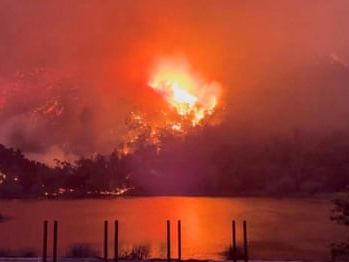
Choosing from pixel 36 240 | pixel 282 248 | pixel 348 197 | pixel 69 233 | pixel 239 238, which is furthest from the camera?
pixel 69 233

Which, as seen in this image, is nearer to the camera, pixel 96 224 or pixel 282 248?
pixel 282 248

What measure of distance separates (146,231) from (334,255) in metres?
71.1

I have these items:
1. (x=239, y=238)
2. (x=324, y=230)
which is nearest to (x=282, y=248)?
(x=239, y=238)

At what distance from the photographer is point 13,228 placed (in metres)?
86.1

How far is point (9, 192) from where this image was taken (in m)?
184

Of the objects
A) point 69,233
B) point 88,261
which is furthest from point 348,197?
point 69,233

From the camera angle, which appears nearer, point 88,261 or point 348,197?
point 88,261

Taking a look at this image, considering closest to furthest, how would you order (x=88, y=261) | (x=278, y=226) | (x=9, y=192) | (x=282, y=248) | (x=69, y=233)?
(x=88, y=261), (x=282, y=248), (x=69, y=233), (x=278, y=226), (x=9, y=192)

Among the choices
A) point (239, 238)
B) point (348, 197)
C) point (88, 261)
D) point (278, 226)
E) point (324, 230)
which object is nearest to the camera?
point (88, 261)

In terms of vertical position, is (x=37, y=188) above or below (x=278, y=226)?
above

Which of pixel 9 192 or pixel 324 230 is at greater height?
pixel 9 192

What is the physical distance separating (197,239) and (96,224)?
29.2 metres

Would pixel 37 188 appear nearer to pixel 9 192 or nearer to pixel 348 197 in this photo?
pixel 9 192

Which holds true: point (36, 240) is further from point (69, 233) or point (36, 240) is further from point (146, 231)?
point (146, 231)
